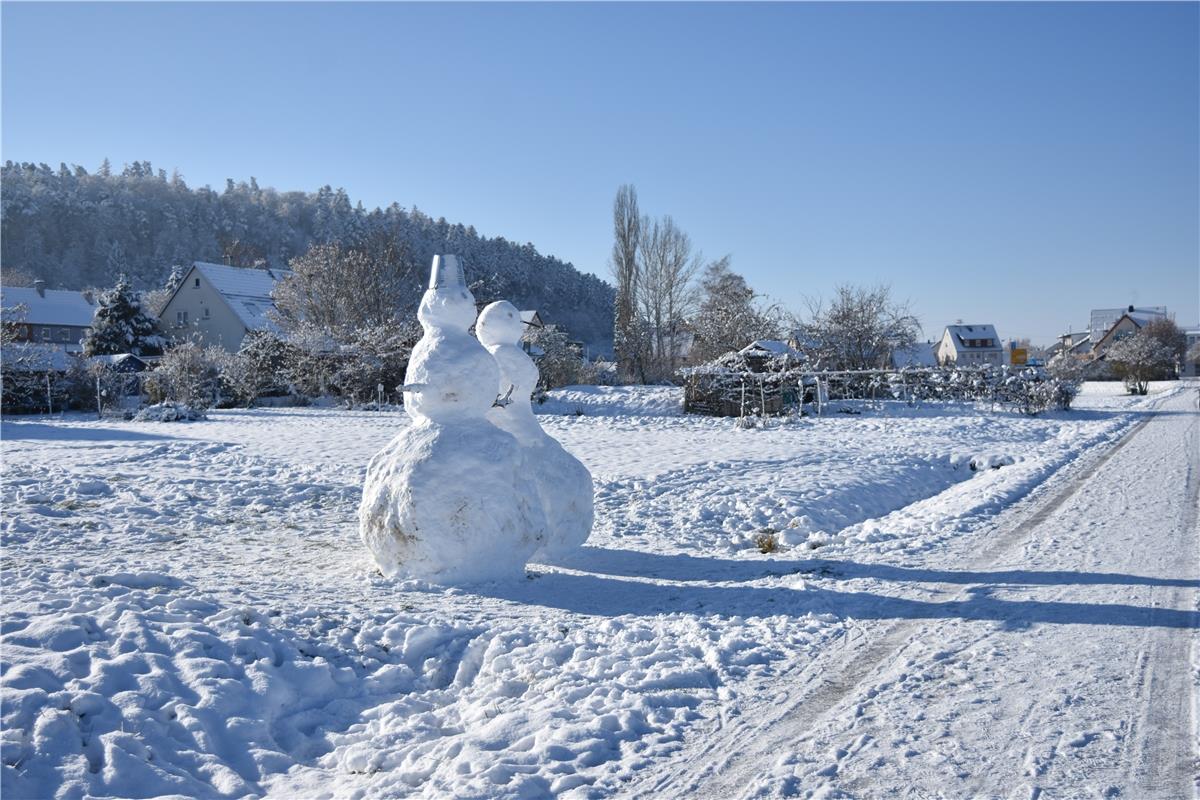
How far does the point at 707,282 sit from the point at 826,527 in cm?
3949

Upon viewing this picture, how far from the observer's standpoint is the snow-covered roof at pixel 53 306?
5661cm

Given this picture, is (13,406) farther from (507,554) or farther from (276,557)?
(507,554)

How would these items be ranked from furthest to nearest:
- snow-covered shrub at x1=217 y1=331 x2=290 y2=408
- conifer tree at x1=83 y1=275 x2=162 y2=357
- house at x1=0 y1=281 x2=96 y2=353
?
1. house at x1=0 y1=281 x2=96 y2=353
2. conifer tree at x1=83 y1=275 x2=162 y2=357
3. snow-covered shrub at x1=217 y1=331 x2=290 y2=408

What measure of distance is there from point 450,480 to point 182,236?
104 m

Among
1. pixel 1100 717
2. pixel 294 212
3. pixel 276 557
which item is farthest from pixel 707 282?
pixel 294 212

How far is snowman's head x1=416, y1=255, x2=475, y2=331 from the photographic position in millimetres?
7668

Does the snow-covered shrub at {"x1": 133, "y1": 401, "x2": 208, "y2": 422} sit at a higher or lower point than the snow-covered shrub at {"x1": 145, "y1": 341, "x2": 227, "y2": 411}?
lower

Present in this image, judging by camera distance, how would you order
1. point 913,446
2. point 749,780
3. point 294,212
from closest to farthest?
point 749,780 → point 913,446 → point 294,212

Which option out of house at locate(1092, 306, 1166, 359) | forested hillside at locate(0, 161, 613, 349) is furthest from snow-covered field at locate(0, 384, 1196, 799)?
house at locate(1092, 306, 1166, 359)

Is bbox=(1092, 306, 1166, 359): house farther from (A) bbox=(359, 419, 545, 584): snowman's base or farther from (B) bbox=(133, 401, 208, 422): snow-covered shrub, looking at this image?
(A) bbox=(359, 419, 545, 584): snowman's base

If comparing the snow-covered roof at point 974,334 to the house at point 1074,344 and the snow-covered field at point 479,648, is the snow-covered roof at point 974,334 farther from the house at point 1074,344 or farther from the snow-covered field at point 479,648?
the snow-covered field at point 479,648

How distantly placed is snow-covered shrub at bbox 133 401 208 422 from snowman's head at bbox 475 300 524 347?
20.0m

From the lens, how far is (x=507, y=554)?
23.8ft

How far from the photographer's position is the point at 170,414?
82.4ft
